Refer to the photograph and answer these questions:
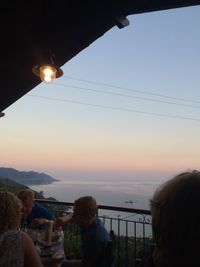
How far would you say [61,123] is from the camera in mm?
14922

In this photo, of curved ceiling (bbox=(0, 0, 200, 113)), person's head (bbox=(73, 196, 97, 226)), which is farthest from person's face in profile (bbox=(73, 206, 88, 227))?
curved ceiling (bbox=(0, 0, 200, 113))

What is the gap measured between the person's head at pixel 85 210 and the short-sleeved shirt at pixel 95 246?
0.11m

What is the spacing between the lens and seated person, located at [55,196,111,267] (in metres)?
2.54

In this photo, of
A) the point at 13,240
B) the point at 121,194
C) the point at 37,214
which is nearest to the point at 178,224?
the point at 13,240

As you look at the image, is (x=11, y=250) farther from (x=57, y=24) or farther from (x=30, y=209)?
(x=57, y=24)

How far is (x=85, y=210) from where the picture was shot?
274cm

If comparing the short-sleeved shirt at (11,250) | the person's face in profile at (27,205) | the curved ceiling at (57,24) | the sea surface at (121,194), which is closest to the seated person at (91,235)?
the sea surface at (121,194)

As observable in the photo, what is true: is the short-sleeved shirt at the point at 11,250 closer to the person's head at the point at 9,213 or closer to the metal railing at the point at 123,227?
the person's head at the point at 9,213

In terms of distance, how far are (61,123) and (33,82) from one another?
11.0 metres

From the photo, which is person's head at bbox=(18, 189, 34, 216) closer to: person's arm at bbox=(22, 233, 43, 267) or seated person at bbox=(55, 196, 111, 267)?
seated person at bbox=(55, 196, 111, 267)

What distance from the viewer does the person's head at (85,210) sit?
2.72 m

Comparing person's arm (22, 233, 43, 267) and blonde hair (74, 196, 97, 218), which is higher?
blonde hair (74, 196, 97, 218)

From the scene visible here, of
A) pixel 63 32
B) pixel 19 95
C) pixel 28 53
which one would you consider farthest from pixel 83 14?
pixel 19 95

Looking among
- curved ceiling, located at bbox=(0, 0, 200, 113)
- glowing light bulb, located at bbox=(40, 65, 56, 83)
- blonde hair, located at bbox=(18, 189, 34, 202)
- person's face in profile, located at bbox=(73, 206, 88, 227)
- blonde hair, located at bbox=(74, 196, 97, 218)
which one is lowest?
person's face in profile, located at bbox=(73, 206, 88, 227)
